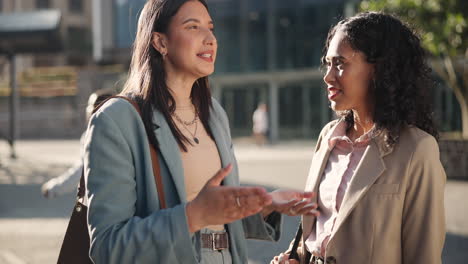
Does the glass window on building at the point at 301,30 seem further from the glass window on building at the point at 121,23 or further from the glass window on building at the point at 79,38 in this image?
the glass window on building at the point at 79,38

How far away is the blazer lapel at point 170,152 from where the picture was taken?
6.10 feet

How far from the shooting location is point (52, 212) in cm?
811

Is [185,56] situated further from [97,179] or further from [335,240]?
[335,240]

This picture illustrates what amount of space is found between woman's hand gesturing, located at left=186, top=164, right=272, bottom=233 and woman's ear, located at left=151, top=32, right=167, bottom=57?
68cm

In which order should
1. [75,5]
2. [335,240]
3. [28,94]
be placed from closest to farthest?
[335,240], [28,94], [75,5]

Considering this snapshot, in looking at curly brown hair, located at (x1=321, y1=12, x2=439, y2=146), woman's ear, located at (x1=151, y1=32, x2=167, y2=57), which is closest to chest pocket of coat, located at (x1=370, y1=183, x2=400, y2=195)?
curly brown hair, located at (x1=321, y1=12, x2=439, y2=146)

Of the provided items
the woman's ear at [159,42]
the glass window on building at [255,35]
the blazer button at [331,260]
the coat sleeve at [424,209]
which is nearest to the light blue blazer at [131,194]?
the woman's ear at [159,42]

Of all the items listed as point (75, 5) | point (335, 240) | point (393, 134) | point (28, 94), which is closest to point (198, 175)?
point (335, 240)

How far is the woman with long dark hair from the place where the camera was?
1.66 m

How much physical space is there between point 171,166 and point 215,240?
0.36 m

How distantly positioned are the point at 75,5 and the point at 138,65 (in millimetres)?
50464

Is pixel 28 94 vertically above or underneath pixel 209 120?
underneath

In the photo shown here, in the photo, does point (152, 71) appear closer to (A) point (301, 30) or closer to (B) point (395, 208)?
(B) point (395, 208)

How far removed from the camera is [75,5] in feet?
161
